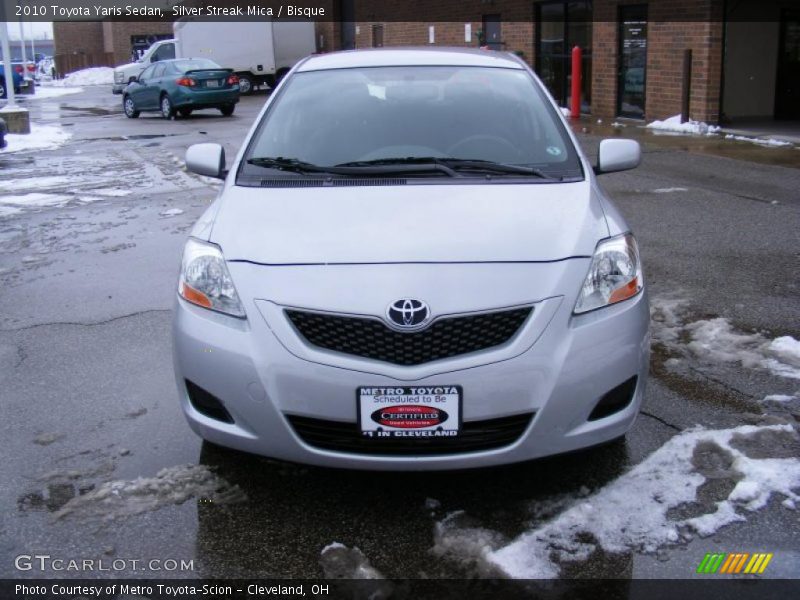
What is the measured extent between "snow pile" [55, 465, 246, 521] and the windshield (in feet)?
4.71

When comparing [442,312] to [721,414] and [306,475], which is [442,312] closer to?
[306,475]

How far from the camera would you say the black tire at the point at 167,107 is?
23.2 m

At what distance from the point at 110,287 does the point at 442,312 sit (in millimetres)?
4341

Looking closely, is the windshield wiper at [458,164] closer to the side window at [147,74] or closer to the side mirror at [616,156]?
the side mirror at [616,156]

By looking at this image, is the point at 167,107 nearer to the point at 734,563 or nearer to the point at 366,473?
the point at 366,473

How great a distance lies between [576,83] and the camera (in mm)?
19094

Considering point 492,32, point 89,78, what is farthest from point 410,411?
point 89,78

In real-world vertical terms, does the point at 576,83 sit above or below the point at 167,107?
above

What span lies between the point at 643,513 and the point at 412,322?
3.76 ft

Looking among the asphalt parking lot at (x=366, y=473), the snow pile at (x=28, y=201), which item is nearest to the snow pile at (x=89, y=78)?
the snow pile at (x=28, y=201)

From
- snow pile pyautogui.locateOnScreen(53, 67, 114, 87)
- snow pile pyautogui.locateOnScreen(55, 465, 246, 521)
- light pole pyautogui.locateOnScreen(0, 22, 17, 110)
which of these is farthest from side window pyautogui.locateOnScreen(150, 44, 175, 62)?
snow pile pyautogui.locateOnScreen(55, 465, 246, 521)

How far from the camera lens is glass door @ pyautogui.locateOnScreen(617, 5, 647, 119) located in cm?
1752

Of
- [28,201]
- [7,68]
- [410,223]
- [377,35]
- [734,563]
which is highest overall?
[377,35]

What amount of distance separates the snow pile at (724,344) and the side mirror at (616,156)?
3.73 feet
